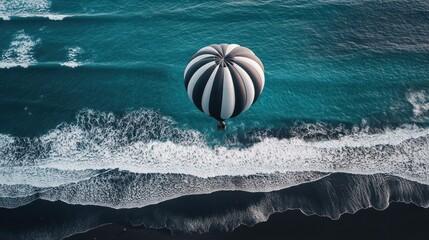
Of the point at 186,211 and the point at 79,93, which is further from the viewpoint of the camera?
the point at 79,93

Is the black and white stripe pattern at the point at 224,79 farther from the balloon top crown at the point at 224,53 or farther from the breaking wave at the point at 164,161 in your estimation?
the breaking wave at the point at 164,161

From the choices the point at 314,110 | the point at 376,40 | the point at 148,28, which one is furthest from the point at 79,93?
the point at 376,40

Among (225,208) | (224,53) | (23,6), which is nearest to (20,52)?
(23,6)

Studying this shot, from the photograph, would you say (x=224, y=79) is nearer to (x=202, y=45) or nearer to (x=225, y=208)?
(x=225, y=208)

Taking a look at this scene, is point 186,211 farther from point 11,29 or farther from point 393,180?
point 11,29

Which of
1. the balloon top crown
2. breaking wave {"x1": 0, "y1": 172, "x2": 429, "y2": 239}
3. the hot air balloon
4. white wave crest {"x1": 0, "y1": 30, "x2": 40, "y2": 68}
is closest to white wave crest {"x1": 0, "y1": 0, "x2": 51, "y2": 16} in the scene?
white wave crest {"x1": 0, "y1": 30, "x2": 40, "y2": 68}

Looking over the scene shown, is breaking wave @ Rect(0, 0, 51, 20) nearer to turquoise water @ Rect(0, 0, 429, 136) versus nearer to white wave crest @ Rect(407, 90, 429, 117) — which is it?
turquoise water @ Rect(0, 0, 429, 136)

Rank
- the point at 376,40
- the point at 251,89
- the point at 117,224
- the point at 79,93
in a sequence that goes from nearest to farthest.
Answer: the point at 251,89
the point at 117,224
the point at 79,93
the point at 376,40
